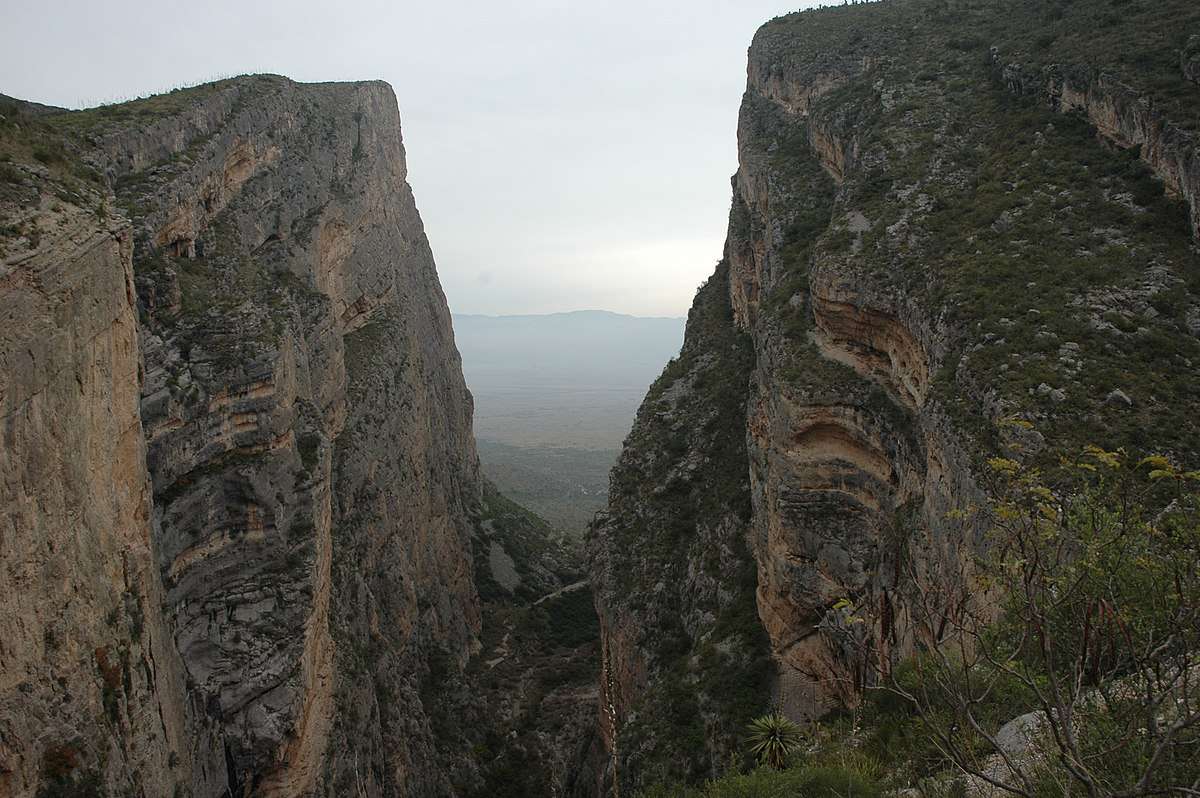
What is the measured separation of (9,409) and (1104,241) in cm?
2433

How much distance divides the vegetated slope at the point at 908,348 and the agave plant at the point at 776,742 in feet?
6.92

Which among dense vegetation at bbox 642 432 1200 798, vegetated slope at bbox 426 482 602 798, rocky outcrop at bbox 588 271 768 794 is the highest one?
dense vegetation at bbox 642 432 1200 798

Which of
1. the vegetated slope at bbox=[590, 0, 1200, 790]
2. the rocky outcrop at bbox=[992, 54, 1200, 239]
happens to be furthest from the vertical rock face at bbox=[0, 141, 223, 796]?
the rocky outcrop at bbox=[992, 54, 1200, 239]

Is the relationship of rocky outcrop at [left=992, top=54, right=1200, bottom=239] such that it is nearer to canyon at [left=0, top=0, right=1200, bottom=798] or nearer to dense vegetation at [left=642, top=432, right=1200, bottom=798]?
canyon at [left=0, top=0, right=1200, bottom=798]

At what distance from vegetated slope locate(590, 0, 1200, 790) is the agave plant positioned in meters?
2.11

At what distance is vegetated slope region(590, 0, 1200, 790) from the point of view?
49.6ft

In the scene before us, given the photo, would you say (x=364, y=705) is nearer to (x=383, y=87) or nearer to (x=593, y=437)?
(x=383, y=87)

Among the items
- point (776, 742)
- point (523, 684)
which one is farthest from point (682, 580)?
point (776, 742)

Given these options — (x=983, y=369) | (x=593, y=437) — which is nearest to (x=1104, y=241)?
(x=983, y=369)

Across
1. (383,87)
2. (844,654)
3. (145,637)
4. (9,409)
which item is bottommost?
(844,654)

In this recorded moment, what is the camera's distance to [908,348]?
20578 mm

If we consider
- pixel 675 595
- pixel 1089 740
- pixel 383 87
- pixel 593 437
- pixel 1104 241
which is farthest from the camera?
pixel 593 437

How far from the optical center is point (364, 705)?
28.9 meters

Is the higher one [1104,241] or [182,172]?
[182,172]
